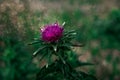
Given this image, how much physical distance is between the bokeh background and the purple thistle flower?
27 centimetres

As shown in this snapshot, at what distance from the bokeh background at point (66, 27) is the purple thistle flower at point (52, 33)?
268 millimetres

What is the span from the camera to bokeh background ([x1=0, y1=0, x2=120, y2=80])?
128 inches

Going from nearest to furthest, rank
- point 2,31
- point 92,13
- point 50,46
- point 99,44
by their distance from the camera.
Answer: point 50,46
point 2,31
point 99,44
point 92,13

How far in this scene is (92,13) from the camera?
20.0 feet

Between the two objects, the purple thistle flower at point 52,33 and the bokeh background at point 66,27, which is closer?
the purple thistle flower at point 52,33

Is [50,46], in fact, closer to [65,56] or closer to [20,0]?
[65,56]

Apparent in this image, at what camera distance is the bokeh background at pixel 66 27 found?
3256mm

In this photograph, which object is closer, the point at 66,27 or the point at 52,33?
the point at 52,33

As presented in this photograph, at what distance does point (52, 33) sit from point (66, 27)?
0.28 m

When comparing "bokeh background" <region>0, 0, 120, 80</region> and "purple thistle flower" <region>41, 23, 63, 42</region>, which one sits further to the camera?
"bokeh background" <region>0, 0, 120, 80</region>

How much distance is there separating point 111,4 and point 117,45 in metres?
1.23

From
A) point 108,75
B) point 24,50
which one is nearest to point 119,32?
point 108,75

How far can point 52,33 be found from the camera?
267 centimetres

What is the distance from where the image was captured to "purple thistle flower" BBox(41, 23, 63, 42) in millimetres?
2635
